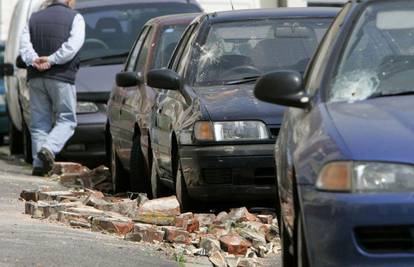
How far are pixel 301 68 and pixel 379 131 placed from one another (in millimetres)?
4942

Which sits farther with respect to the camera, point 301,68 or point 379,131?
point 301,68

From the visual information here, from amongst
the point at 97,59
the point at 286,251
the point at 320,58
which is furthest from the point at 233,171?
the point at 97,59

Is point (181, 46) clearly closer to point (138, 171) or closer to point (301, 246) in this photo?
point (138, 171)

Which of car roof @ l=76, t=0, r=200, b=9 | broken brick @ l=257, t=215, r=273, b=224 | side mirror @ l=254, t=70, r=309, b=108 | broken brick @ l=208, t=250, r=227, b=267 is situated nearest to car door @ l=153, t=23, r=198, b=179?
broken brick @ l=257, t=215, r=273, b=224

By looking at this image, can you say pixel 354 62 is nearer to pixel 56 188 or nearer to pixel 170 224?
pixel 170 224

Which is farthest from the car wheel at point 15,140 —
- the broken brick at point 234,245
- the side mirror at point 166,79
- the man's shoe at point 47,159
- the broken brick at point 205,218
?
the broken brick at point 234,245

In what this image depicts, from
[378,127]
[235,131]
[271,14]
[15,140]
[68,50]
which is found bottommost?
[15,140]

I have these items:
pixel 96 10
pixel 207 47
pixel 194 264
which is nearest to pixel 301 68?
pixel 207 47

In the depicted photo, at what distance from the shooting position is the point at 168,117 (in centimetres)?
1084

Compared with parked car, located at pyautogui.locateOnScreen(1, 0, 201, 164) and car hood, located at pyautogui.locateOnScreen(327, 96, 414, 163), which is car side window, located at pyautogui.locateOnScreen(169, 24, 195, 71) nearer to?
parked car, located at pyautogui.locateOnScreen(1, 0, 201, 164)

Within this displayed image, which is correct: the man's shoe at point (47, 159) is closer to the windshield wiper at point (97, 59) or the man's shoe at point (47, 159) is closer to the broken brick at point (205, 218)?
the windshield wiper at point (97, 59)

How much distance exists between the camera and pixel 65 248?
8133mm

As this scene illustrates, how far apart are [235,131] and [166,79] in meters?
1.03

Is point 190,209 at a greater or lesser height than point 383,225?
lesser
